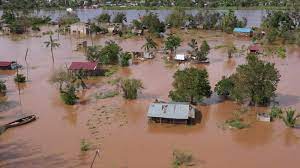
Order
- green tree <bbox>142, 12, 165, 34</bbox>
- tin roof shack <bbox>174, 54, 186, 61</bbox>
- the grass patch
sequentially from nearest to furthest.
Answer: the grass patch → tin roof shack <bbox>174, 54, 186, 61</bbox> → green tree <bbox>142, 12, 165, 34</bbox>

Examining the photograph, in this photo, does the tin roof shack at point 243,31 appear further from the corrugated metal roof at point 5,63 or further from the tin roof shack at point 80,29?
the corrugated metal roof at point 5,63

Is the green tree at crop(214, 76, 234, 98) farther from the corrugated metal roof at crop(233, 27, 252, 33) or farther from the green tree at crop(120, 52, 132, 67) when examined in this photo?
the corrugated metal roof at crop(233, 27, 252, 33)

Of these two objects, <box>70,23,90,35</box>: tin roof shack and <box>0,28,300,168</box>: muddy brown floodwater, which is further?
<box>70,23,90,35</box>: tin roof shack

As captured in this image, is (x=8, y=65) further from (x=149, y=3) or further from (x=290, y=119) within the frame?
(x=149, y=3)

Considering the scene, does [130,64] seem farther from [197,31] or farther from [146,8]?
[146,8]

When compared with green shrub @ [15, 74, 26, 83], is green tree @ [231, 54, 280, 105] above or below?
above

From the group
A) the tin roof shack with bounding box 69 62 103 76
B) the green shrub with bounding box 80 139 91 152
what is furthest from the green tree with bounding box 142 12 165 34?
the green shrub with bounding box 80 139 91 152

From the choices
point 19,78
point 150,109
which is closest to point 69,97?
point 150,109
